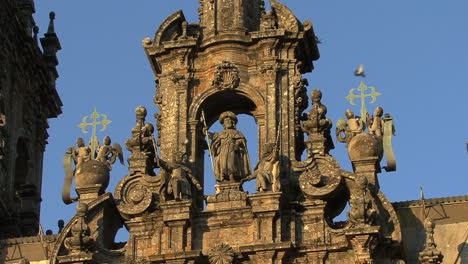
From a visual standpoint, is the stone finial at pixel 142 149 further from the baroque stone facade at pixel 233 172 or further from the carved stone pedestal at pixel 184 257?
the carved stone pedestal at pixel 184 257

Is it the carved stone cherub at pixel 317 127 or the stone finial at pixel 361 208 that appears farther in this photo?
the carved stone cherub at pixel 317 127

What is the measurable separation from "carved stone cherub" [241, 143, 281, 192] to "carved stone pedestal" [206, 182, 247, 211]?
32cm

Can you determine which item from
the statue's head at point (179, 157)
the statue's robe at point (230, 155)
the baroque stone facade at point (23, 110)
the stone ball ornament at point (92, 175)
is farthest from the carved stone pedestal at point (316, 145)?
the baroque stone facade at point (23, 110)

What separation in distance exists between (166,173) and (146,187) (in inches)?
24.8

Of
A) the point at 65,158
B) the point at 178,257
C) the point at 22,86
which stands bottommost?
the point at 178,257

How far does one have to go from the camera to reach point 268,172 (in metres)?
40.7

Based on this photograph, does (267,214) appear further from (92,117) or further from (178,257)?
(92,117)

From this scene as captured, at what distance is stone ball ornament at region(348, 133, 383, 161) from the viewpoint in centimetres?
4091

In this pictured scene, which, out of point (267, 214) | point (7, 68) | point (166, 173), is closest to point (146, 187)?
point (166, 173)

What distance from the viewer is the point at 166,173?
4116 cm

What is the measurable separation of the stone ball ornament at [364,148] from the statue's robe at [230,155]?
241cm

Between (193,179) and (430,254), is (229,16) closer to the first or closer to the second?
(193,179)

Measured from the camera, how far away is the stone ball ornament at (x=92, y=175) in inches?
1650

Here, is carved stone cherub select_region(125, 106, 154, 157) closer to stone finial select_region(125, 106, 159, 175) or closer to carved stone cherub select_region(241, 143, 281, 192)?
stone finial select_region(125, 106, 159, 175)
